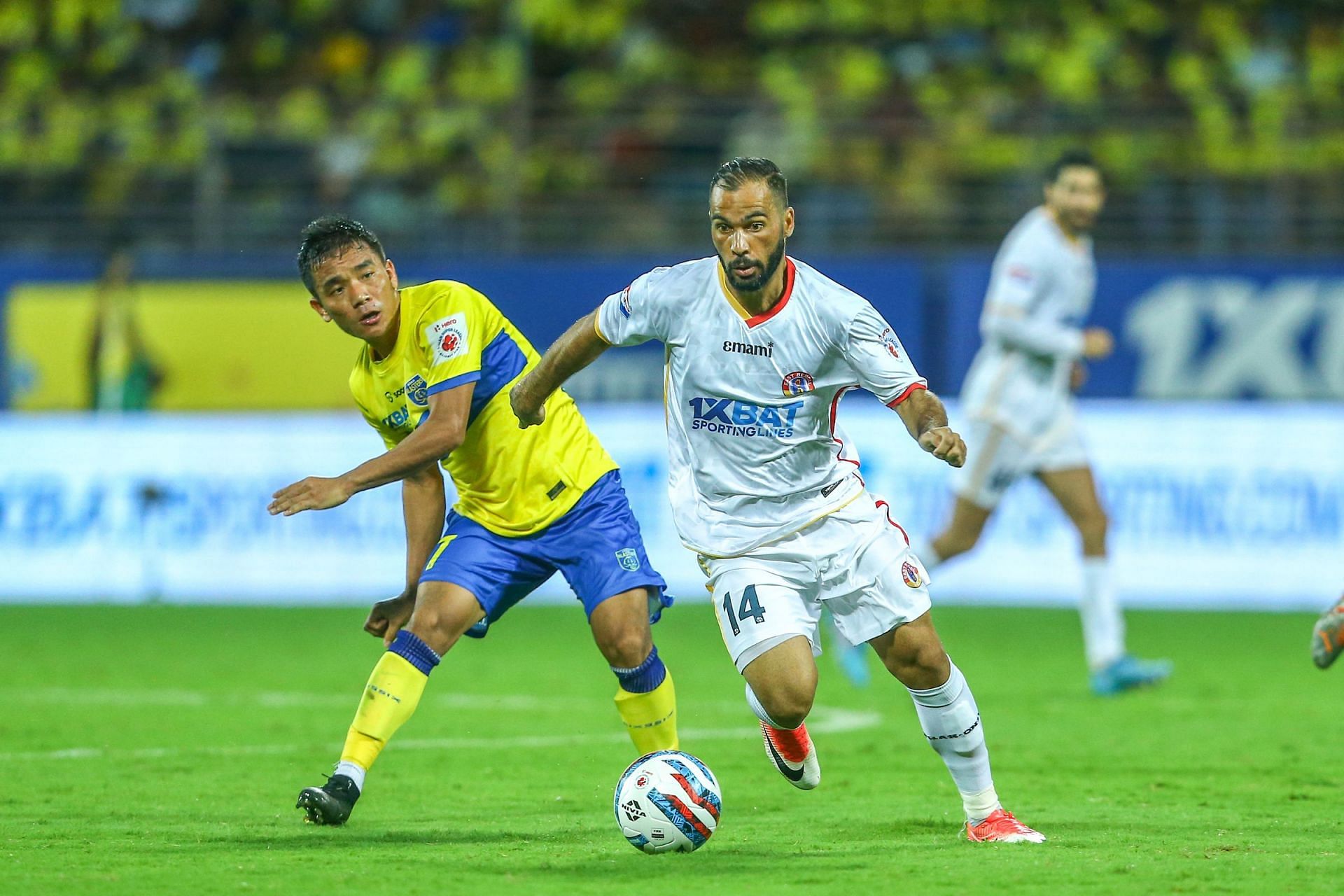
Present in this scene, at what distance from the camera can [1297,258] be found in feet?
53.7

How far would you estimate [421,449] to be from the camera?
6137mm

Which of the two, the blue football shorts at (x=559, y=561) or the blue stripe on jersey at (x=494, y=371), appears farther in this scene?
the blue stripe on jersey at (x=494, y=371)

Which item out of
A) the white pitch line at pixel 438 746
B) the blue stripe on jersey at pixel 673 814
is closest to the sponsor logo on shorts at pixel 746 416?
the blue stripe on jersey at pixel 673 814

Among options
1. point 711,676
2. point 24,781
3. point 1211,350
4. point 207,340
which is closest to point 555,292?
point 207,340

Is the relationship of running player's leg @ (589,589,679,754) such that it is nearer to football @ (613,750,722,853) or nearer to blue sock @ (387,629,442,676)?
blue sock @ (387,629,442,676)

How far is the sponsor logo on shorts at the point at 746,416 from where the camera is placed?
5.72 meters

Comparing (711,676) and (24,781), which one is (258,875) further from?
(711,676)

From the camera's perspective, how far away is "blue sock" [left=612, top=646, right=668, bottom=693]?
21.0 feet

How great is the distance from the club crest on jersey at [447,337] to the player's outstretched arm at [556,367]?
37 centimetres

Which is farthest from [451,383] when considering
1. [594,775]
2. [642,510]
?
[642,510]

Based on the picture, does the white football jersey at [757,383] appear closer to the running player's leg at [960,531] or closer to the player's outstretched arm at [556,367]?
the player's outstretched arm at [556,367]

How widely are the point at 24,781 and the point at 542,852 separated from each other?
8.30ft

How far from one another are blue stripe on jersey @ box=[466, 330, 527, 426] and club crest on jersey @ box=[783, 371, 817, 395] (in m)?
1.32

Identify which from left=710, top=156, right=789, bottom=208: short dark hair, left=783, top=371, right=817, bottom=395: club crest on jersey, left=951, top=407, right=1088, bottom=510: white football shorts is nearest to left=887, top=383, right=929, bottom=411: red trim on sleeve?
left=783, top=371, right=817, bottom=395: club crest on jersey
